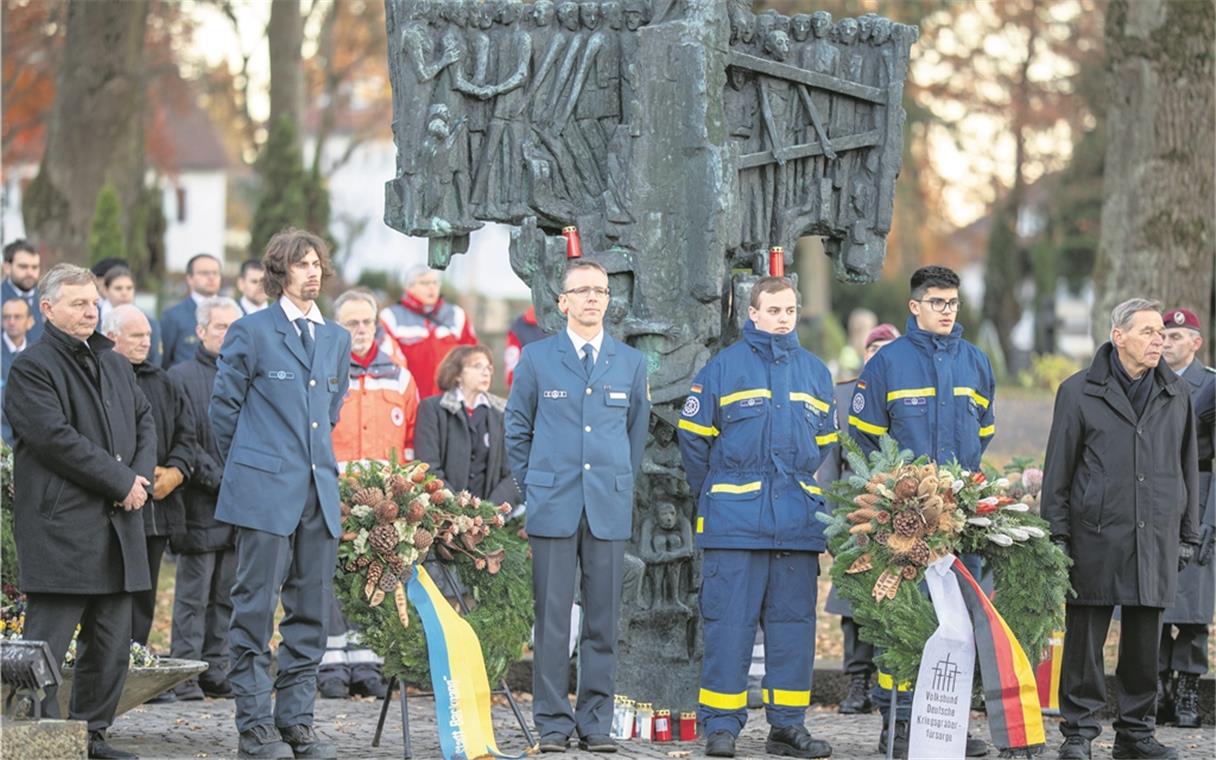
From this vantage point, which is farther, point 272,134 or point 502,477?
point 272,134

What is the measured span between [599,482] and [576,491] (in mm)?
118

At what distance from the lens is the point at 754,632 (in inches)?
360

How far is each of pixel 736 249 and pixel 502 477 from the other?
2.20 m

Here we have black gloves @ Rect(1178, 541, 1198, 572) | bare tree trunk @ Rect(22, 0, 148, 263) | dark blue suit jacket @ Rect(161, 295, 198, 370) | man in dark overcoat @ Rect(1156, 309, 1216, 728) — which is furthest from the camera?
bare tree trunk @ Rect(22, 0, 148, 263)

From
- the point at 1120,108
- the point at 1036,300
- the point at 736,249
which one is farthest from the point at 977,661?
the point at 1036,300

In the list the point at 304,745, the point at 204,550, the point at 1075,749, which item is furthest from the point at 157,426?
the point at 1075,749

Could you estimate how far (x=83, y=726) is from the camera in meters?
7.65

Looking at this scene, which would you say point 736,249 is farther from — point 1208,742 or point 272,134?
point 272,134

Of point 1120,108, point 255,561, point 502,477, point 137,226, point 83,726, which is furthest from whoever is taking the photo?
point 137,226

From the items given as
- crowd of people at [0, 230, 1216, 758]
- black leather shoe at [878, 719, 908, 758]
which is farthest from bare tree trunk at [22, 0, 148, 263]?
black leather shoe at [878, 719, 908, 758]

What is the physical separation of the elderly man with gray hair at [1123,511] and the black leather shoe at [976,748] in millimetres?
369

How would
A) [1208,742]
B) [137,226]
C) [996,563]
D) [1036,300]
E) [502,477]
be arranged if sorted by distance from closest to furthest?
[996,563], [1208,742], [502,477], [137,226], [1036,300]

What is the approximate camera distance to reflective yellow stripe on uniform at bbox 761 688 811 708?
914cm

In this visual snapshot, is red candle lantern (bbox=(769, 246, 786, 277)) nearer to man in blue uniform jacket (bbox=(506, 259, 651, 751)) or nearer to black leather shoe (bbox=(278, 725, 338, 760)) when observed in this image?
man in blue uniform jacket (bbox=(506, 259, 651, 751))
